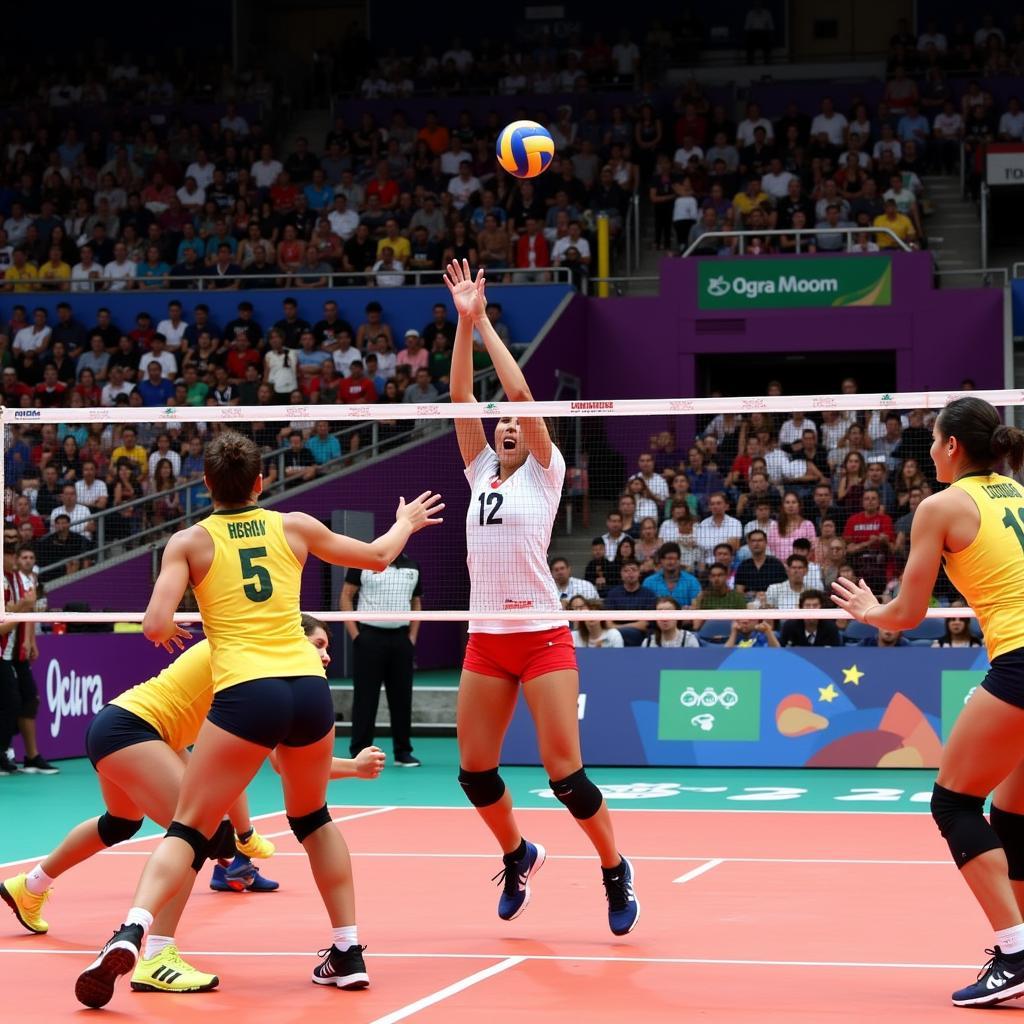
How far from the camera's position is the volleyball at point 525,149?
39.3ft

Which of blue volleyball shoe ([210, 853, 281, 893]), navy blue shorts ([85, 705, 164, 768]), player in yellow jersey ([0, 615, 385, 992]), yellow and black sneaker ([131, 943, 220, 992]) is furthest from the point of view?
blue volleyball shoe ([210, 853, 281, 893])

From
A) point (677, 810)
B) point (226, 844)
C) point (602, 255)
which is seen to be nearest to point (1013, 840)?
point (226, 844)

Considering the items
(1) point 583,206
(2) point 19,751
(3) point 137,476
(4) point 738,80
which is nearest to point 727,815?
(2) point 19,751

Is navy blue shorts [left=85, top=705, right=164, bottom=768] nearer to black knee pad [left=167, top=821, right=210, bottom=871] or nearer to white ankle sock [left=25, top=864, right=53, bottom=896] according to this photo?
white ankle sock [left=25, top=864, right=53, bottom=896]

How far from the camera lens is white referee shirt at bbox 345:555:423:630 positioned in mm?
15578

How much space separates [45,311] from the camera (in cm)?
2392

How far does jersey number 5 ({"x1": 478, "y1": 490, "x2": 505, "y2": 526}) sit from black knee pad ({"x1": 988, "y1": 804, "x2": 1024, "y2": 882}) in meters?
2.66

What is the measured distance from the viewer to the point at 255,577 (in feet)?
21.3

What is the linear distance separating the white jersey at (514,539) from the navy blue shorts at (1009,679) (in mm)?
2230

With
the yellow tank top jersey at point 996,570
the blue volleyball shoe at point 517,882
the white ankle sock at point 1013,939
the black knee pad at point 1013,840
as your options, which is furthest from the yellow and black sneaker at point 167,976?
the yellow tank top jersey at point 996,570

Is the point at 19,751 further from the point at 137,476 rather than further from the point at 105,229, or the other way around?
the point at 105,229

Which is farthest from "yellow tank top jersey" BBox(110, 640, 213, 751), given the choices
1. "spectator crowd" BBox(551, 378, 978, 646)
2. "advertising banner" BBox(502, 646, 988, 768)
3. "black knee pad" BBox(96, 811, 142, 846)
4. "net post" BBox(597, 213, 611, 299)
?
"net post" BBox(597, 213, 611, 299)

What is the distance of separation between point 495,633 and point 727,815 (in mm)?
5150

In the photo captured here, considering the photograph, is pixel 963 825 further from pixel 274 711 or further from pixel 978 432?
pixel 274 711
